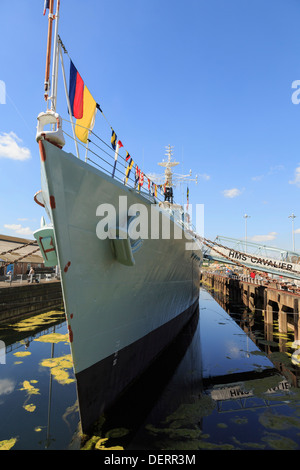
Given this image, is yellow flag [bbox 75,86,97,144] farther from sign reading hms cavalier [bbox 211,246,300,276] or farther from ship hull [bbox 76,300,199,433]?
sign reading hms cavalier [bbox 211,246,300,276]

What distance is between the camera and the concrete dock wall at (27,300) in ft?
35.1

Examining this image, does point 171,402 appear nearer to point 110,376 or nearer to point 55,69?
point 110,376

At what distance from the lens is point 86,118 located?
3.99 metres

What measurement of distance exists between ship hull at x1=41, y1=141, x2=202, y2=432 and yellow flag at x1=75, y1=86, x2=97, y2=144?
0.97 metres

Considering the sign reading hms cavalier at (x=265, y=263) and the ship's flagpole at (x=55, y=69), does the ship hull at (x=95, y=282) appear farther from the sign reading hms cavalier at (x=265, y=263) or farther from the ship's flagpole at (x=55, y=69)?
the sign reading hms cavalier at (x=265, y=263)

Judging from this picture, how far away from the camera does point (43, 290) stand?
1470 cm

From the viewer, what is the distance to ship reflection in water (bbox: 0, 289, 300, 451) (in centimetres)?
326

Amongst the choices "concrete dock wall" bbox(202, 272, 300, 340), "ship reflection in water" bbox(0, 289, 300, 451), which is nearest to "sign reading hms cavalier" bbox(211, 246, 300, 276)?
"concrete dock wall" bbox(202, 272, 300, 340)

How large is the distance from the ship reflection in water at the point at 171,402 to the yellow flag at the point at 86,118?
454 centimetres

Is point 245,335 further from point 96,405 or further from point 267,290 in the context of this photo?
point 96,405

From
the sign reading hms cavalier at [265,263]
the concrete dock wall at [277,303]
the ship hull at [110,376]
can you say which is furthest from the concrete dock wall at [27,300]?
the concrete dock wall at [277,303]

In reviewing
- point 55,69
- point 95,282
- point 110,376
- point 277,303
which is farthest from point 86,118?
point 277,303

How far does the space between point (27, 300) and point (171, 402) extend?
1098 centimetres
